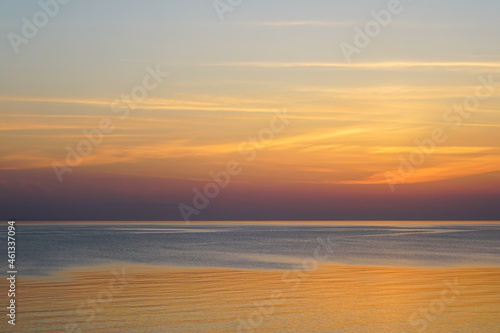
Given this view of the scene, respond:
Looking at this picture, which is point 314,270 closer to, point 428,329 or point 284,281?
point 284,281

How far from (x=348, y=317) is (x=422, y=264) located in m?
19.7

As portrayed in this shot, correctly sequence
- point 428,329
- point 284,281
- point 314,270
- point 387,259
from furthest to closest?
point 387,259, point 314,270, point 284,281, point 428,329

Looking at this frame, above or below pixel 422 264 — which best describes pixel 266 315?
below

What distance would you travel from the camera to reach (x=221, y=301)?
21.0 metres

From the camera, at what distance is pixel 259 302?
20.8 metres

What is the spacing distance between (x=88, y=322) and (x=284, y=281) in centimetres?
1147

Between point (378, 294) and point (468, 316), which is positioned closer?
point (468, 316)

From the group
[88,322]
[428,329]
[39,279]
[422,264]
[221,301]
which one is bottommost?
[428,329]

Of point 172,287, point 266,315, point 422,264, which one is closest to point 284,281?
point 172,287

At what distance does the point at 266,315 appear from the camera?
1878 centimetres

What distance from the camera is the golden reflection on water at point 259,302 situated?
17312 mm

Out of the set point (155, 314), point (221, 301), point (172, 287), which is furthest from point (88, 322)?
point (172, 287)

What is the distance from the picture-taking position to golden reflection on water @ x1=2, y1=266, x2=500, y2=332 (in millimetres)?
17312

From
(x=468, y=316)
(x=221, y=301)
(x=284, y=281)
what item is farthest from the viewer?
(x=284, y=281)
